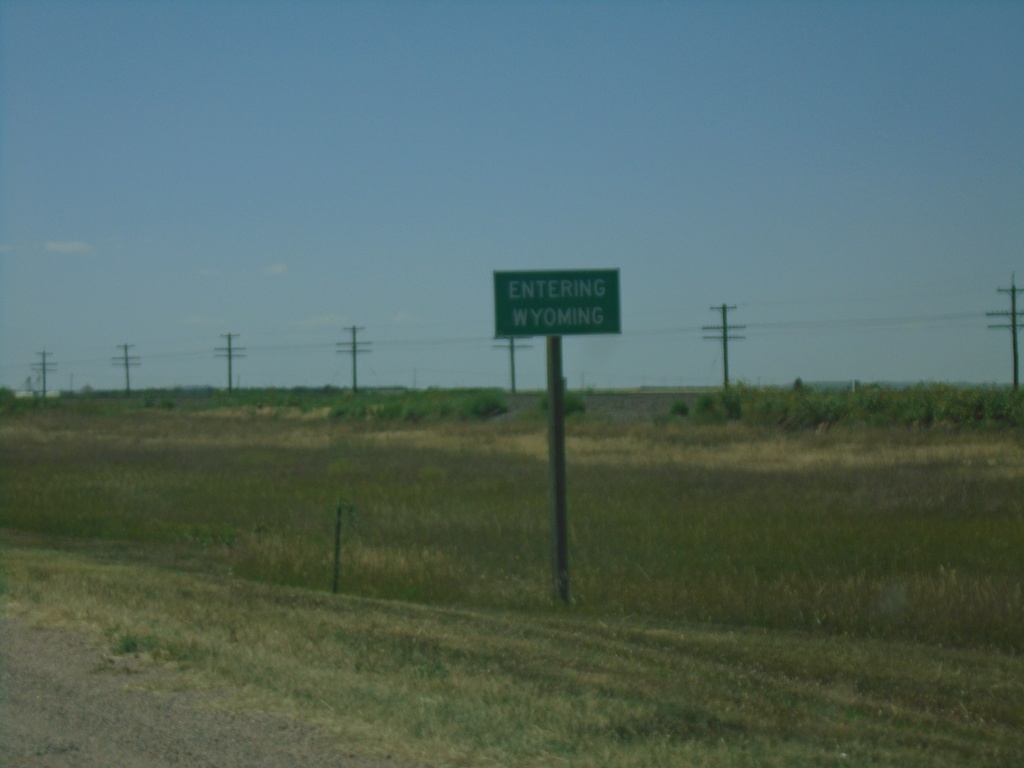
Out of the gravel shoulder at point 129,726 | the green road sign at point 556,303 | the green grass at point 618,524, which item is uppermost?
the green road sign at point 556,303

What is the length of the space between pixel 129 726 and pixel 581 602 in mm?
7785

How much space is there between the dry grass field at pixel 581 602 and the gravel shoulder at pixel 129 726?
0.31 metres

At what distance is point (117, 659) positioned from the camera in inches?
354

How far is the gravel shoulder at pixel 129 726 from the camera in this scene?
6.62m

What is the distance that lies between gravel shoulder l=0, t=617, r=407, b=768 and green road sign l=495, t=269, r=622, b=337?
700cm

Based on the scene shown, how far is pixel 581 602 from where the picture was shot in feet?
46.7

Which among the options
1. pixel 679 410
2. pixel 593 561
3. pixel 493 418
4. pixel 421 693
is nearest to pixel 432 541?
pixel 593 561

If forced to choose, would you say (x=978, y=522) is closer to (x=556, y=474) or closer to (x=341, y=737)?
(x=556, y=474)

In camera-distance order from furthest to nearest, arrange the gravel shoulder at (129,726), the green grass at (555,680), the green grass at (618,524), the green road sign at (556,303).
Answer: the green road sign at (556,303), the green grass at (618,524), the green grass at (555,680), the gravel shoulder at (129,726)

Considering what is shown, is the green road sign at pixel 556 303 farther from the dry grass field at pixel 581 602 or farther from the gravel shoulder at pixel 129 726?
the gravel shoulder at pixel 129 726

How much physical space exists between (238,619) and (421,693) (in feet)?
11.4

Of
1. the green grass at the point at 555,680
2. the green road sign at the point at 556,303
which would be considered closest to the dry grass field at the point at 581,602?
the green grass at the point at 555,680

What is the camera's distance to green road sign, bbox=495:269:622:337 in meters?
14.5

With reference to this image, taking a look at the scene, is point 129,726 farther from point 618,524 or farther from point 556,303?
point 618,524
